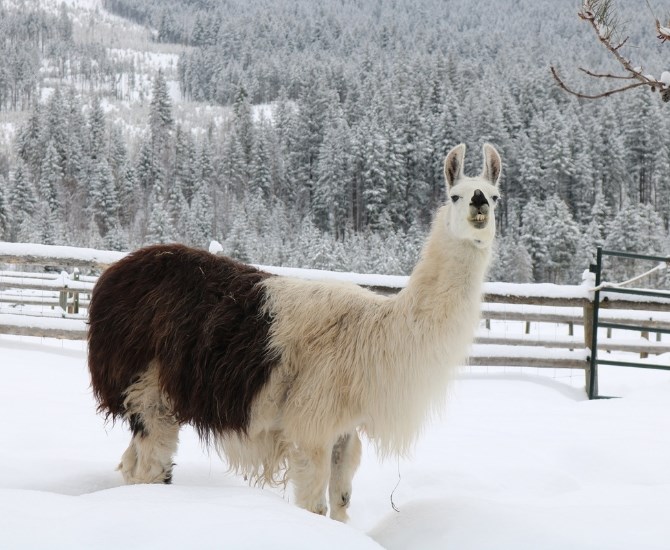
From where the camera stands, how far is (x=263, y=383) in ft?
10.1

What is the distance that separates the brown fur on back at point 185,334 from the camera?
3090mm

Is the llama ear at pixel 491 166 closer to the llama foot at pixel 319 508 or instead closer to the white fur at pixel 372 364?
the white fur at pixel 372 364

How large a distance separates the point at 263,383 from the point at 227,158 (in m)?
80.8

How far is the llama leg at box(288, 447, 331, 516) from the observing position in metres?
2.99

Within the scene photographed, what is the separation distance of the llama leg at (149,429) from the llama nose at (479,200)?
1768 millimetres

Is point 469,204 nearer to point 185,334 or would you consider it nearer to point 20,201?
point 185,334

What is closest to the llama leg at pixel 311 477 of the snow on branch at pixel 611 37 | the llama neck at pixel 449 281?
the llama neck at pixel 449 281

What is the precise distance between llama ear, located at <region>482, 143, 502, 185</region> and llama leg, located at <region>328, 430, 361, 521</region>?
4.99ft

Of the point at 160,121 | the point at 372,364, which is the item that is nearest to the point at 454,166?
the point at 372,364

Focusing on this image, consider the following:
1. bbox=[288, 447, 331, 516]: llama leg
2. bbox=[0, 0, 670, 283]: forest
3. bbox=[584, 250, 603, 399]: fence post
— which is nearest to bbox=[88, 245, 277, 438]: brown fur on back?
bbox=[288, 447, 331, 516]: llama leg

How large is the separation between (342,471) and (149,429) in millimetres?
1006

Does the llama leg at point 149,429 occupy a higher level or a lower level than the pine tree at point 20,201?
lower

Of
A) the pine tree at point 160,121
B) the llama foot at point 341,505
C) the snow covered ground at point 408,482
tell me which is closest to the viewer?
the snow covered ground at point 408,482

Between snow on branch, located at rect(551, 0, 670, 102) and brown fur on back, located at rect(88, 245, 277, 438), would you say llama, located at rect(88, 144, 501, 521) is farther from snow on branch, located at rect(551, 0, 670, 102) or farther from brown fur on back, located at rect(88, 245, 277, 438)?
snow on branch, located at rect(551, 0, 670, 102)
